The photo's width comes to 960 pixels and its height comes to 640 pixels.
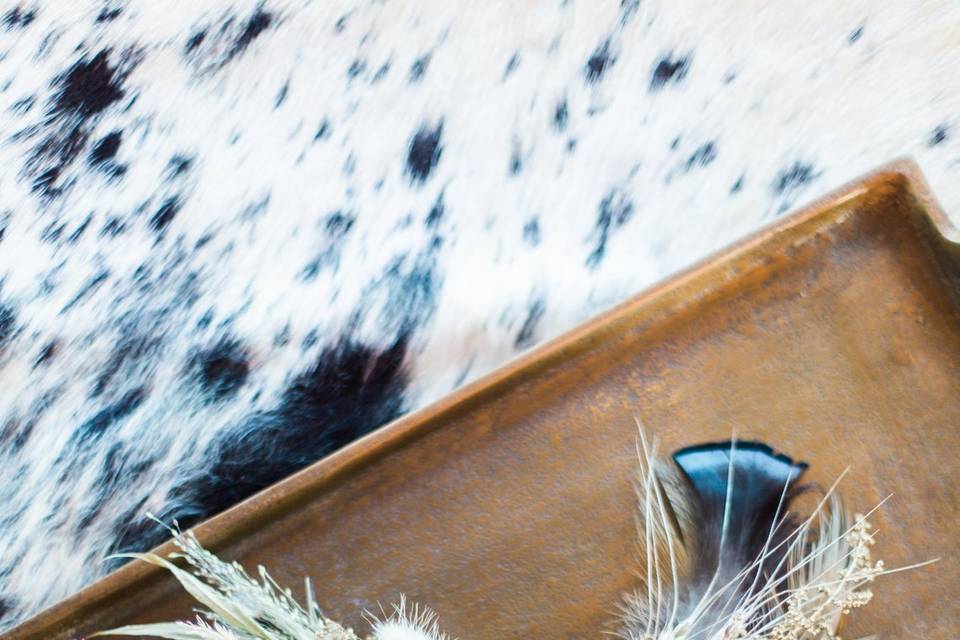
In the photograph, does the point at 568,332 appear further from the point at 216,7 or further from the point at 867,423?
the point at 216,7

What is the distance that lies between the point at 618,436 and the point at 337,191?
10.5 inches

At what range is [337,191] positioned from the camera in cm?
60

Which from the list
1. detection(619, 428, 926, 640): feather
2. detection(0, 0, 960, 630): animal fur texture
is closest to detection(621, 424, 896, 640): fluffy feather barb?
detection(619, 428, 926, 640): feather

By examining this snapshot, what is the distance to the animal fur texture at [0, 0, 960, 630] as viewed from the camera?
22.7 inches

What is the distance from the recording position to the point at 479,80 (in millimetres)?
607

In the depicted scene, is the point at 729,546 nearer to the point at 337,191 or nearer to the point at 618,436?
the point at 618,436

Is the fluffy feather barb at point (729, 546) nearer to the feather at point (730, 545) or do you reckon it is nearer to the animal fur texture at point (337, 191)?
the feather at point (730, 545)

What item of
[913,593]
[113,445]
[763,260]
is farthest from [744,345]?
[113,445]

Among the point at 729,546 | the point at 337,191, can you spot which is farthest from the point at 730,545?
the point at 337,191

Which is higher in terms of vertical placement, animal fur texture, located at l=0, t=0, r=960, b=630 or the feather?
animal fur texture, located at l=0, t=0, r=960, b=630

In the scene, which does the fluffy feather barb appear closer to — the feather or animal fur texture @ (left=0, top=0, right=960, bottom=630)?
the feather

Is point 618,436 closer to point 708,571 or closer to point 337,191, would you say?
point 708,571

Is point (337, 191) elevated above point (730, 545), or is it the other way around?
point (337, 191)

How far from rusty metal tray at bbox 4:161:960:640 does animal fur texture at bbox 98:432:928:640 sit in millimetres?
15
